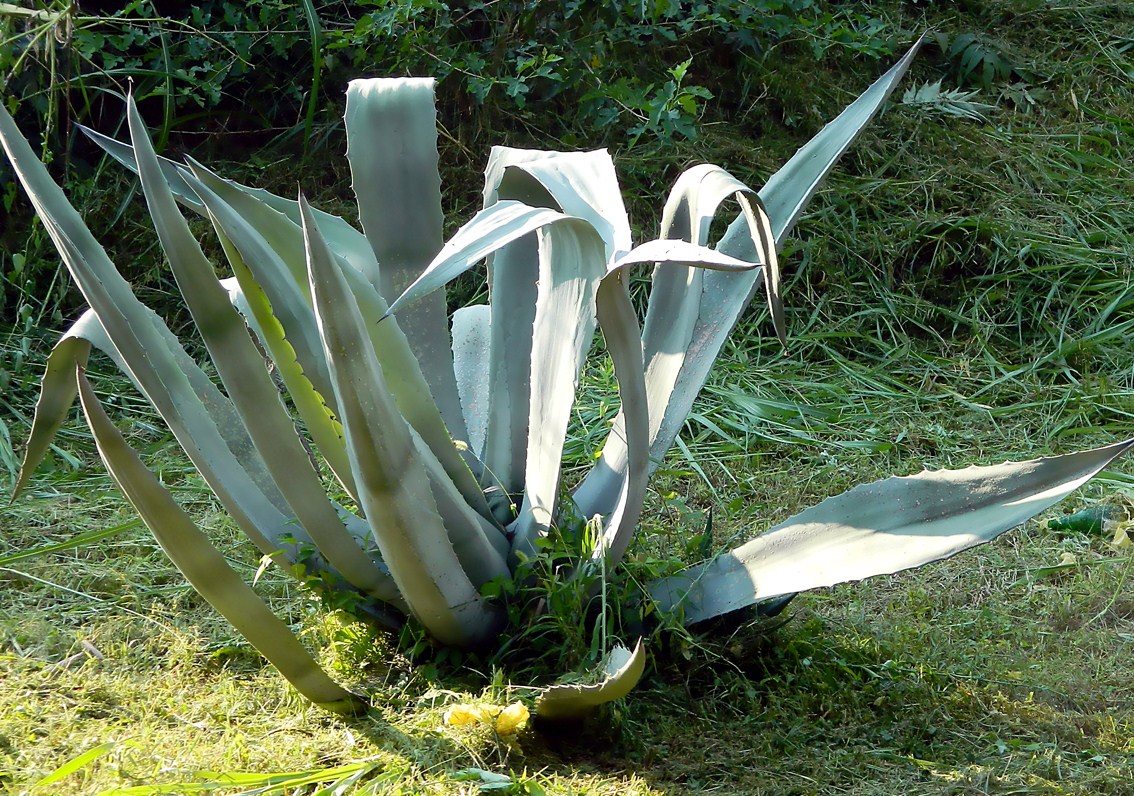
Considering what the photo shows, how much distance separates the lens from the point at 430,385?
2049mm

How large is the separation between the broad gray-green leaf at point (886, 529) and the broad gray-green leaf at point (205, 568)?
0.56 meters

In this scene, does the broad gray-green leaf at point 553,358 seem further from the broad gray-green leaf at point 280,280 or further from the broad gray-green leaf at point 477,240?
the broad gray-green leaf at point 280,280

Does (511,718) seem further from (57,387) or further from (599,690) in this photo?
(57,387)

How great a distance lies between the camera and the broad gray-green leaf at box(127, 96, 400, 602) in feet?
5.22

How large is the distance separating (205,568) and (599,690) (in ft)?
1.85

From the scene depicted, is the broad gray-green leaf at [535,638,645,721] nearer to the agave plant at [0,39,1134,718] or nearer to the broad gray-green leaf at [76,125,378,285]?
the agave plant at [0,39,1134,718]

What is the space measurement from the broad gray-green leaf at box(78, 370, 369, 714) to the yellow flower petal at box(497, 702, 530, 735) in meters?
0.24

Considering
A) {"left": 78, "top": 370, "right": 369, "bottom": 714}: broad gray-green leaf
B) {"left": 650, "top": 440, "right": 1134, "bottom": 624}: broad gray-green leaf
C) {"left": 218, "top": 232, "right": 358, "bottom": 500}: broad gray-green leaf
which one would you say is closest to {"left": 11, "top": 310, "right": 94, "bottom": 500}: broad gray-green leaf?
{"left": 78, "top": 370, "right": 369, "bottom": 714}: broad gray-green leaf

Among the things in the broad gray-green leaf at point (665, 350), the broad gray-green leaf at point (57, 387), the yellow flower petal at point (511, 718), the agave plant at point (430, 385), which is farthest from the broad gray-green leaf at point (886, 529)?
the broad gray-green leaf at point (57, 387)

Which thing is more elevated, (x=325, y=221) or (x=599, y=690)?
(x=325, y=221)

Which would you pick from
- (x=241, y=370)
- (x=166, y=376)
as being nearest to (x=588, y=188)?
(x=241, y=370)

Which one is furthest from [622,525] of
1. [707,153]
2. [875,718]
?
[707,153]

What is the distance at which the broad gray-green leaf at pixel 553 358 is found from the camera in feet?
5.64

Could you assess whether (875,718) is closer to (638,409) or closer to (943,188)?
(638,409)
